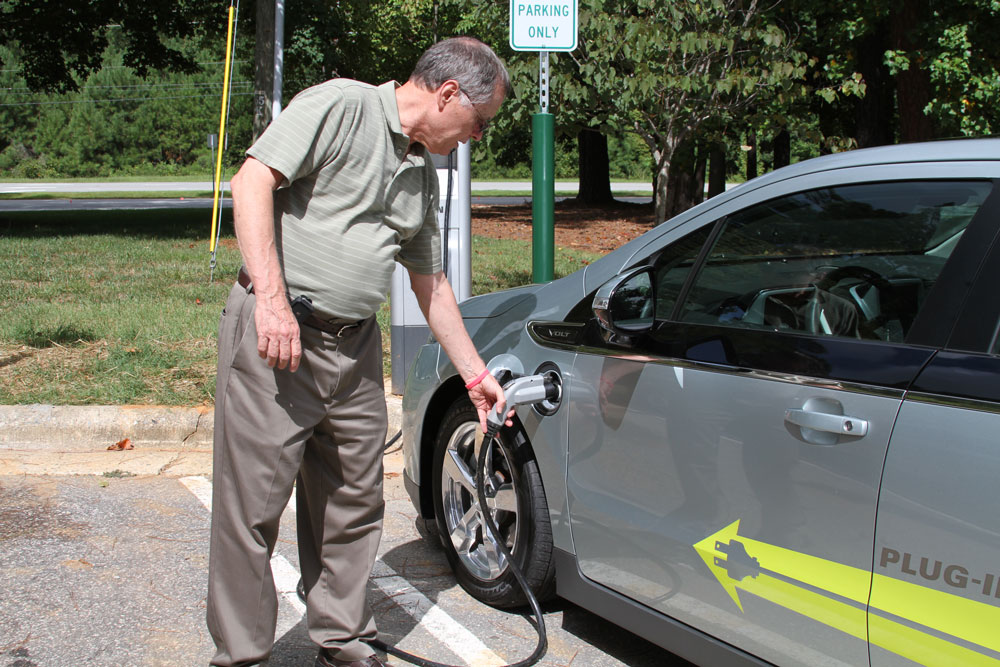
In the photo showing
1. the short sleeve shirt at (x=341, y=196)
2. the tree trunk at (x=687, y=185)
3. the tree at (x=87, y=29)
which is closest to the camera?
the short sleeve shirt at (x=341, y=196)

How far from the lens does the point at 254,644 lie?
261cm

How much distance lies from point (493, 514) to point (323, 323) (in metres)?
1.19

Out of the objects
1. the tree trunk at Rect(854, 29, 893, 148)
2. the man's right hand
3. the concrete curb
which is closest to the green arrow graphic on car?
the man's right hand

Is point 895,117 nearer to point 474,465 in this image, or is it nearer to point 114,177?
point 474,465

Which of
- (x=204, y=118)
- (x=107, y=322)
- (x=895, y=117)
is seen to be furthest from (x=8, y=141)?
(x=107, y=322)

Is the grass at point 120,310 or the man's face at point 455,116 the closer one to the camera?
the man's face at point 455,116

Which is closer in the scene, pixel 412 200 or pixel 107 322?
pixel 412 200

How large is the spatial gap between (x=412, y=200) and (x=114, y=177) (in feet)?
176

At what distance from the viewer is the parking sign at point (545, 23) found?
5289 millimetres

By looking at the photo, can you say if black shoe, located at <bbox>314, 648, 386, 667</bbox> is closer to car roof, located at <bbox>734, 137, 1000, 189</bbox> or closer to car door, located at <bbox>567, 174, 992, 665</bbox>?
car door, located at <bbox>567, 174, 992, 665</bbox>

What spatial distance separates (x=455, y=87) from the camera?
2.47 m

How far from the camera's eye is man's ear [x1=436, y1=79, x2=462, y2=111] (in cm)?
247

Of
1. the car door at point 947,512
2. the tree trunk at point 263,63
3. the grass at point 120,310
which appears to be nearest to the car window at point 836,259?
the car door at point 947,512

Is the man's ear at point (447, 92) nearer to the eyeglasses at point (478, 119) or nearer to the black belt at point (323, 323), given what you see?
the eyeglasses at point (478, 119)
